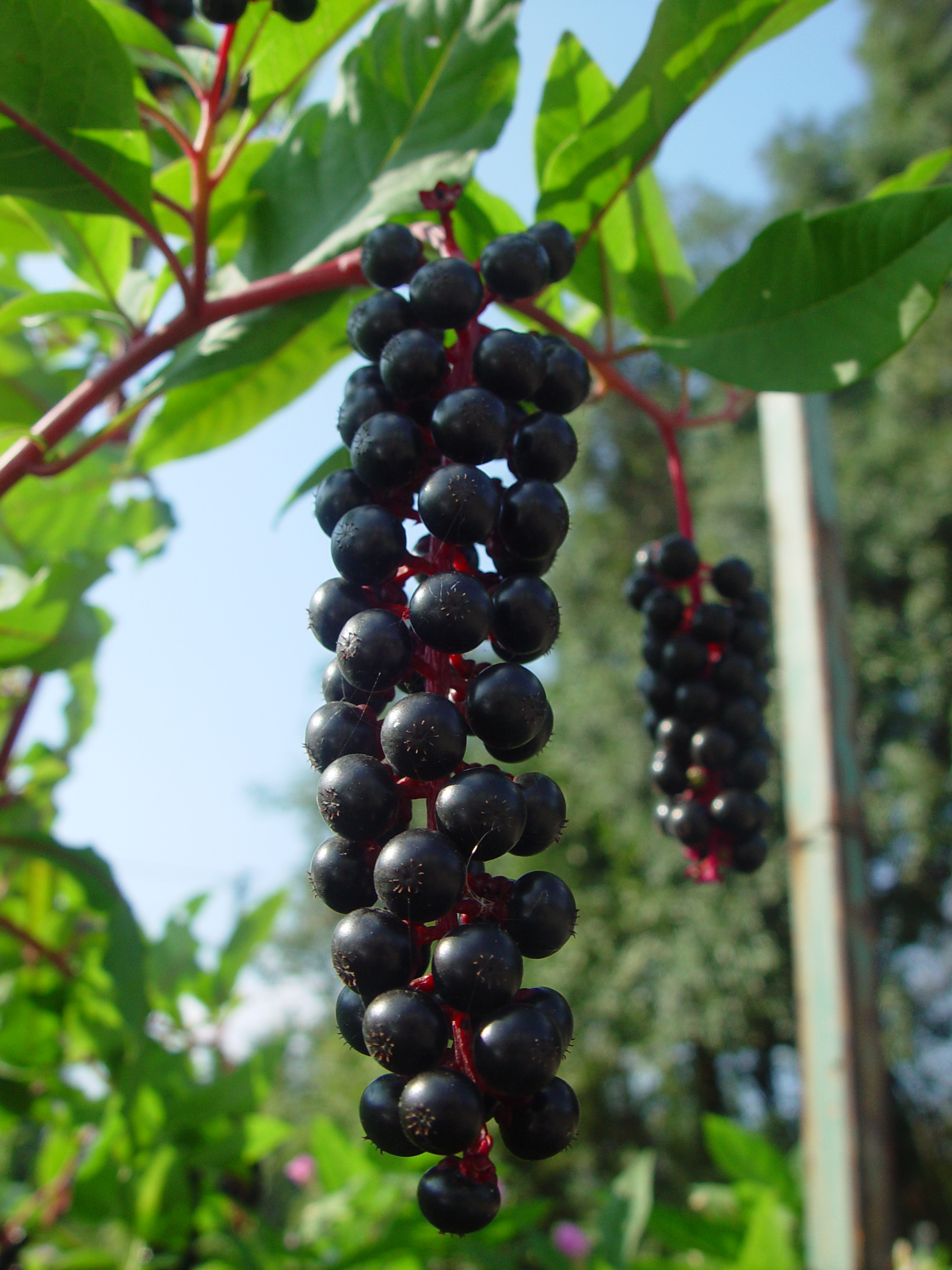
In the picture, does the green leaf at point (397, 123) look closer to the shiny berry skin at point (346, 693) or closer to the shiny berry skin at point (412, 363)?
the shiny berry skin at point (412, 363)

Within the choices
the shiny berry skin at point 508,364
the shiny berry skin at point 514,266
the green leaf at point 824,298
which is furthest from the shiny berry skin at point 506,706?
the green leaf at point 824,298

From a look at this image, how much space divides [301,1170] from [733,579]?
270cm

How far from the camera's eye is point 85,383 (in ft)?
2.92

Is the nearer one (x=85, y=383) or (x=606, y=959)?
(x=85, y=383)

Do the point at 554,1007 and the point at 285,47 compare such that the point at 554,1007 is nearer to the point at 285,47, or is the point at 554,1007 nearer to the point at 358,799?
the point at 358,799

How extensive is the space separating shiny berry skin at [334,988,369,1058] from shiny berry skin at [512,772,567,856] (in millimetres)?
139

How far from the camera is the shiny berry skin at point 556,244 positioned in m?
0.83

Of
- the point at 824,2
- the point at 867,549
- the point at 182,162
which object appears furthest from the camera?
the point at 867,549

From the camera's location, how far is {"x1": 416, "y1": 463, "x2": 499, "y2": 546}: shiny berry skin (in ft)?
1.98

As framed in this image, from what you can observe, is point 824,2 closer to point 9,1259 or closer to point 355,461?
point 355,461

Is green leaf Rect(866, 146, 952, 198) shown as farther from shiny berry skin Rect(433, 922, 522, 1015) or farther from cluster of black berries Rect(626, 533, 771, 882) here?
shiny berry skin Rect(433, 922, 522, 1015)

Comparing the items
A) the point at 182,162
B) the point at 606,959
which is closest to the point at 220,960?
the point at 182,162

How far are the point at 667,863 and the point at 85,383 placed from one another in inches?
432

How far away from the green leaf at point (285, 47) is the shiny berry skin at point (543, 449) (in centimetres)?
60
